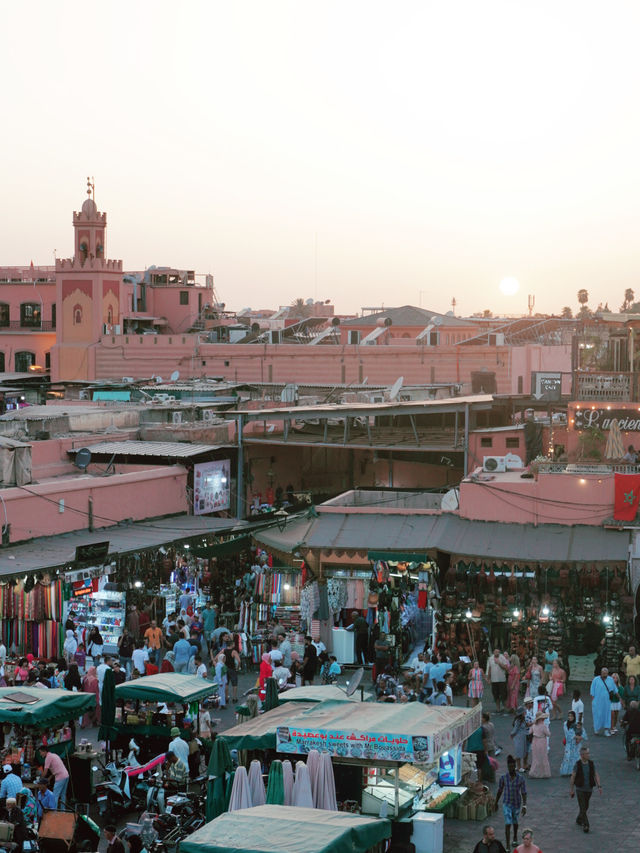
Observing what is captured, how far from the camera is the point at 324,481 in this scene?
3556cm

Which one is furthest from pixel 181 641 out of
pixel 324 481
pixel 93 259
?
pixel 93 259

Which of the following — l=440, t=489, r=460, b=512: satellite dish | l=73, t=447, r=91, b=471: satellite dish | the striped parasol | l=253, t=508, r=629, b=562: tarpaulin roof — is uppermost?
the striped parasol

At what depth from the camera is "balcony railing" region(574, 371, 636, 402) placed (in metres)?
26.3

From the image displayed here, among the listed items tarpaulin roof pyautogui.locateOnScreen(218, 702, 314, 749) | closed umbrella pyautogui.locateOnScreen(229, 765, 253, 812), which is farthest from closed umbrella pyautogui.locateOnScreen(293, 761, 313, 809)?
tarpaulin roof pyautogui.locateOnScreen(218, 702, 314, 749)

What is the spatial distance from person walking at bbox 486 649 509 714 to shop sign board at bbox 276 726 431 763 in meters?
5.99

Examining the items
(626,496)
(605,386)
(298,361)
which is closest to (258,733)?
(626,496)

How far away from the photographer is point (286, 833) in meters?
10.4

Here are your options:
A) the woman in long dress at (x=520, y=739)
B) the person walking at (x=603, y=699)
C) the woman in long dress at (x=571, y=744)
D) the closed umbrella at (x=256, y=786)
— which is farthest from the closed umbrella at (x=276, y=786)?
the person walking at (x=603, y=699)

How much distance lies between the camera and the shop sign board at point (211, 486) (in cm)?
2786

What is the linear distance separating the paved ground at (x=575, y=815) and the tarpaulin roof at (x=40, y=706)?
14.5 feet

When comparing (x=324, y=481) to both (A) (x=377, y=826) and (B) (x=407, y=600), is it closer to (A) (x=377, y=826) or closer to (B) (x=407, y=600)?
(B) (x=407, y=600)

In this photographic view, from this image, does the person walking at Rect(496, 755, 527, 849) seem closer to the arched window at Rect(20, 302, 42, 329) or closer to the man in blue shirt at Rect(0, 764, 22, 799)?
the man in blue shirt at Rect(0, 764, 22, 799)

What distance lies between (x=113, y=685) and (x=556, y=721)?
650 cm

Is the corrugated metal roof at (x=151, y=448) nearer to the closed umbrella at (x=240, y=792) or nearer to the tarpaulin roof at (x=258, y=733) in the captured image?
the tarpaulin roof at (x=258, y=733)
